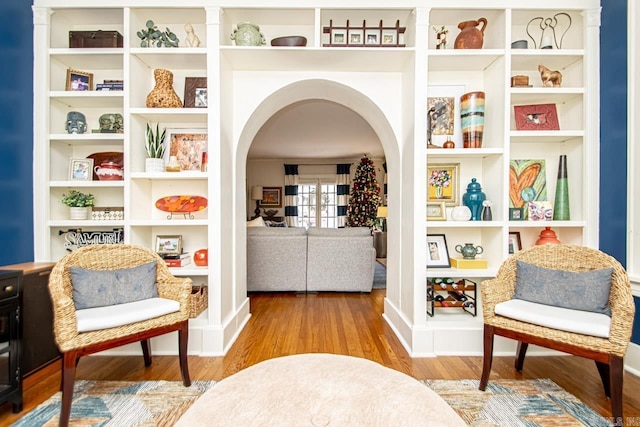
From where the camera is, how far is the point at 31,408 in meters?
1.69

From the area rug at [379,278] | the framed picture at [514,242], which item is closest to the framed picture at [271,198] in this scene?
the area rug at [379,278]

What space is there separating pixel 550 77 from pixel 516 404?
7.69 ft

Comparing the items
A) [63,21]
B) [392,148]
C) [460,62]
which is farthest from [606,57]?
[63,21]

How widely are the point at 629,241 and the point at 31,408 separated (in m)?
3.85

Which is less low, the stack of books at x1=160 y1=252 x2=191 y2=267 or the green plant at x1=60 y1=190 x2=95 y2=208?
the green plant at x1=60 y1=190 x2=95 y2=208

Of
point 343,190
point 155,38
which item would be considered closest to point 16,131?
point 155,38

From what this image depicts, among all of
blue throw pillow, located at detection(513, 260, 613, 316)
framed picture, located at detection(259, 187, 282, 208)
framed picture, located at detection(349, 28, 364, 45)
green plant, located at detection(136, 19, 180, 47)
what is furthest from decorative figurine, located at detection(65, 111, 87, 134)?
framed picture, located at detection(259, 187, 282, 208)

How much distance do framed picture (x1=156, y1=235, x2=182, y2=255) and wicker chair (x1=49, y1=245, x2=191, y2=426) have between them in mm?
446

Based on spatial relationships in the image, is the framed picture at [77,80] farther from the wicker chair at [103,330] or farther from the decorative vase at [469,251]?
the decorative vase at [469,251]

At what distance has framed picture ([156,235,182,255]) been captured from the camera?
2561 mm

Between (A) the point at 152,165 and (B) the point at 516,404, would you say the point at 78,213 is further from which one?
(B) the point at 516,404

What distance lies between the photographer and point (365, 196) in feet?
26.2

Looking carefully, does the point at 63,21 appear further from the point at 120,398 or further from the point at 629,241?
the point at 629,241

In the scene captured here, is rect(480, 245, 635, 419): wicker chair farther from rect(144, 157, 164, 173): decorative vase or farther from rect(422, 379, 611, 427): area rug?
rect(144, 157, 164, 173): decorative vase
